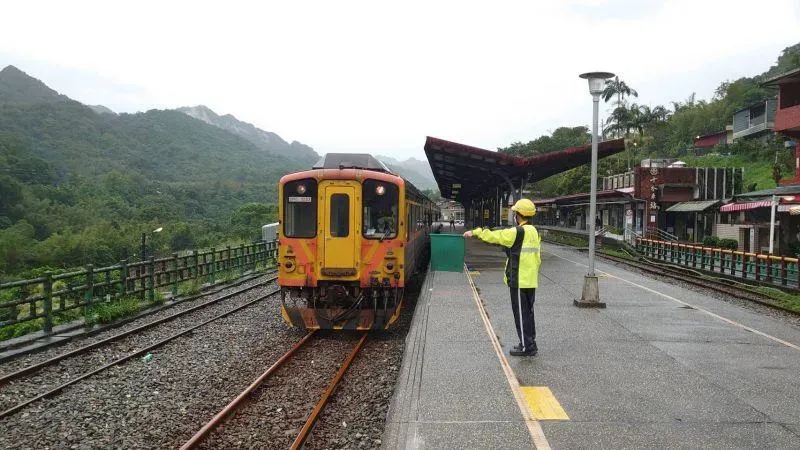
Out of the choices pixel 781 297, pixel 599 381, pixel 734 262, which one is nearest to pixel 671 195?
pixel 734 262

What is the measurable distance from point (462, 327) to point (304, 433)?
13.2 ft

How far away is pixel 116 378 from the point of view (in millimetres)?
7555

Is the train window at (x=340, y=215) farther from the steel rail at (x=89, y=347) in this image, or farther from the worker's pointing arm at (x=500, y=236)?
the steel rail at (x=89, y=347)

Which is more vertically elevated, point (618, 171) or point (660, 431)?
point (618, 171)

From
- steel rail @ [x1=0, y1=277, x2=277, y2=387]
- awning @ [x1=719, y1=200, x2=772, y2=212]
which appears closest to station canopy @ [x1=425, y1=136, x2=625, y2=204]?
awning @ [x1=719, y1=200, x2=772, y2=212]

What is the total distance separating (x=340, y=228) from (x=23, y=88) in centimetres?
13814

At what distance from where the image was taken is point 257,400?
22.1 ft

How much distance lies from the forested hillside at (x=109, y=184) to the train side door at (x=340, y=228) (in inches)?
1422

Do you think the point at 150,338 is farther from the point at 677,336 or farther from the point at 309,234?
the point at 677,336

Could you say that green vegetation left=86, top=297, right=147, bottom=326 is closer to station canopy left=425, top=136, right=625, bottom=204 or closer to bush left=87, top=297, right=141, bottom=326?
bush left=87, top=297, right=141, bottom=326

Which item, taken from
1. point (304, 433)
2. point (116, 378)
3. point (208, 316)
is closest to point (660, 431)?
point (304, 433)

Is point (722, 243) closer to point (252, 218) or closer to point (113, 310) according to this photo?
point (113, 310)

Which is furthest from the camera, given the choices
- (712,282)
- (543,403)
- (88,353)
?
(712,282)

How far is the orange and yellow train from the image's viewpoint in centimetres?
971
